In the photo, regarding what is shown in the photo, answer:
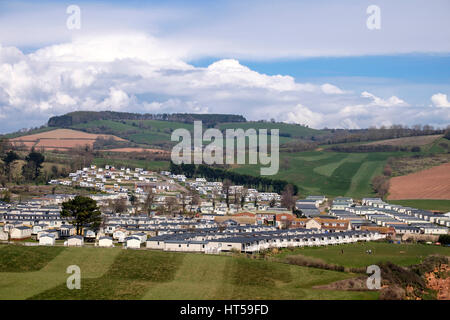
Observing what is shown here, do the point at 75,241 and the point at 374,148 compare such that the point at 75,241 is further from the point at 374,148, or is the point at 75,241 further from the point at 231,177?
the point at 374,148

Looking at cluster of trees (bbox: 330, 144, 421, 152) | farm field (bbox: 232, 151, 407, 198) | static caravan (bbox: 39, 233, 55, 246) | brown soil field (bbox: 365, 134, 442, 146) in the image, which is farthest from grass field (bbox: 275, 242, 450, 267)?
brown soil field (bbox: 365, 134, 442, 146)

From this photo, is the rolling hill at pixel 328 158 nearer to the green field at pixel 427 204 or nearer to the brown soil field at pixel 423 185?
the brown soil field at pixel 423 185

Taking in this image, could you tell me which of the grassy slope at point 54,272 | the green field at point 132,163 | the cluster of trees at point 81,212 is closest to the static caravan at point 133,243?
the grassy slope at point 54,272

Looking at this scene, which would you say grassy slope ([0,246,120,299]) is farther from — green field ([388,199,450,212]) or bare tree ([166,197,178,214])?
green field ([388,199,450,212])

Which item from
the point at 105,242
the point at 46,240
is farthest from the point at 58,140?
the point at 105,242
